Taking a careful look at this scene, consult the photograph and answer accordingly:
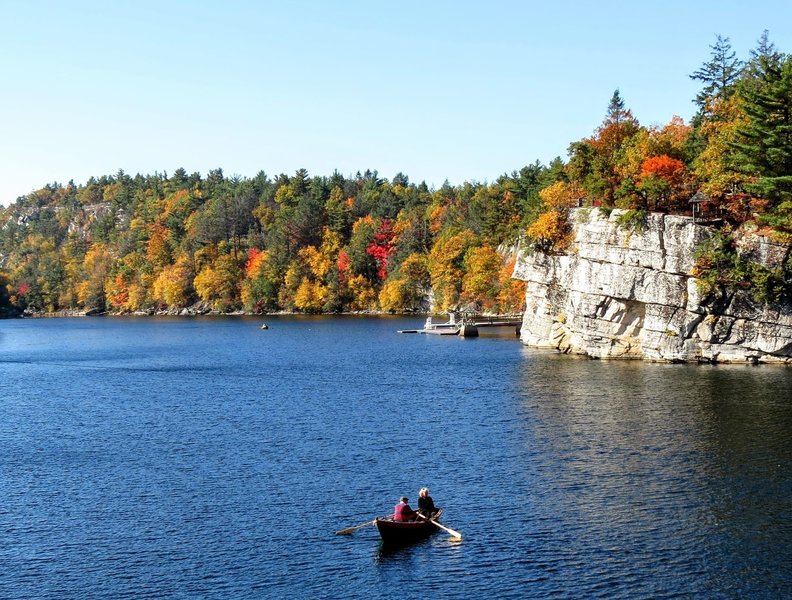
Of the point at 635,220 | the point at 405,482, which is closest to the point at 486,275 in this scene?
the point at 635,220

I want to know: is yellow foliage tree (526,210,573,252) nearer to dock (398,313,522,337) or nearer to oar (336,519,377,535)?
dock (398,313,522,337)

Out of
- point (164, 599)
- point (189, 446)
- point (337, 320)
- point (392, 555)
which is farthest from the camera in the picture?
point (337, 320)

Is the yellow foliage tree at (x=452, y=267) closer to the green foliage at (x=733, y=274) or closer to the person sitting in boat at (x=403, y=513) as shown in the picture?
the green foliage at (x=733, y=274)

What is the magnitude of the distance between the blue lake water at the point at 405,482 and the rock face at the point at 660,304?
455 centimetres

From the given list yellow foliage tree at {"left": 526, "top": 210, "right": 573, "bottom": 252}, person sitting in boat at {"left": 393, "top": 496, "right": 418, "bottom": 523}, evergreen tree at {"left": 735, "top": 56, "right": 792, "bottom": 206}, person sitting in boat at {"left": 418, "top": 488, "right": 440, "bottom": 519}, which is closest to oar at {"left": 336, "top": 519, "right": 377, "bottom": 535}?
person sitting in boat at {"left": 393, "top": 496, "right": 418, "bottom": 523}

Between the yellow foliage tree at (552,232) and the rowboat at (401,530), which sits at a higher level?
the yellow foliage tree at (552,232)

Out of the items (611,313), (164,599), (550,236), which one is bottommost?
(164,599)

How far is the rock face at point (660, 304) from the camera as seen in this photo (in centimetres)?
8800

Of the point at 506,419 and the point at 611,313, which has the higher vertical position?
the point at 611,313

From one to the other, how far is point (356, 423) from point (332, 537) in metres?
26.1

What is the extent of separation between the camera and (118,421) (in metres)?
70.4

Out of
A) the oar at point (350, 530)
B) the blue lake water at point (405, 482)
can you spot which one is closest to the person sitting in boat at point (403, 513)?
the oar at point (350, 530)

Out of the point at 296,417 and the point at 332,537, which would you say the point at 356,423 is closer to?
the point at 296,417

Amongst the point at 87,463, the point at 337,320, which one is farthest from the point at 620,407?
the point at 337,320
